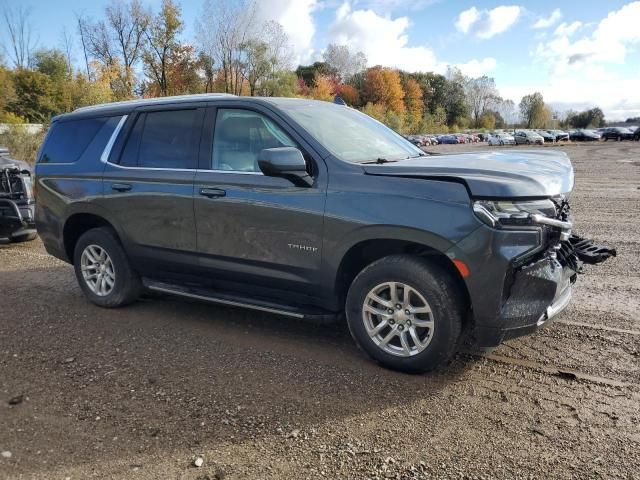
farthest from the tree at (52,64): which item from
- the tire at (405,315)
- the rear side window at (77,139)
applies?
the tire at (405,315)

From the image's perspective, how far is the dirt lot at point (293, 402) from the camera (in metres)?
2.76

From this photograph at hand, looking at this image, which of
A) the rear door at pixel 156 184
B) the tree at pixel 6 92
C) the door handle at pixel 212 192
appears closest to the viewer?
the door handle at pixel 212 192

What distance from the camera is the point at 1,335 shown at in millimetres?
4629

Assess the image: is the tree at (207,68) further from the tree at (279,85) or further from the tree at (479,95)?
the tree at (479,95)

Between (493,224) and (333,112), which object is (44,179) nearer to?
(333,112)

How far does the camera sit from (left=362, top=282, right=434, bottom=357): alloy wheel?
3551mm

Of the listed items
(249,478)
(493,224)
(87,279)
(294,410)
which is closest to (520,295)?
(493,224)

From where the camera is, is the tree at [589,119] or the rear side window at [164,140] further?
the tree at [589,119]

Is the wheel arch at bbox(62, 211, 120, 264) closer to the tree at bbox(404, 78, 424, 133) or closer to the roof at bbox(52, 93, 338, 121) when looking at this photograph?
the roof at bbox(52, 93, 338, 121)

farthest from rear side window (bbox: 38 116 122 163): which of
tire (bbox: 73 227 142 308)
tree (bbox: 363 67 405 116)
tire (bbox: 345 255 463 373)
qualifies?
tree (bbox: 363 67 405 116)

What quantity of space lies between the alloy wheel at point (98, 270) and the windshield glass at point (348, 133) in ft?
8.11

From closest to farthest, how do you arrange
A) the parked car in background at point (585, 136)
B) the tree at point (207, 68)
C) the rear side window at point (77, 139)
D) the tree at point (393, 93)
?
1. the rear side window at point (77, 139)
2. the tree at point (207, 68)
3. the parked car in background at point (585, 136)
4. the tree at point (393, 93)

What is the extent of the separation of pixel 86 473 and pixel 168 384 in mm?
967

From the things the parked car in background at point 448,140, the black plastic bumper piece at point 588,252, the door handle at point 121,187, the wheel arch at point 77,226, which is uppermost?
the door handle at point 121,187
